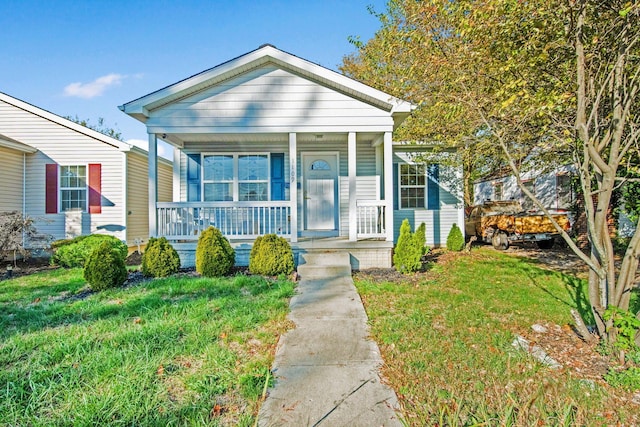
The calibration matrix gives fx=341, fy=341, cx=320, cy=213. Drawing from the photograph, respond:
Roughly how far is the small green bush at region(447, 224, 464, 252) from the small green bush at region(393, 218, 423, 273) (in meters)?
3.54

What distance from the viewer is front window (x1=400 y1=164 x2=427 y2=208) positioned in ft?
34.1

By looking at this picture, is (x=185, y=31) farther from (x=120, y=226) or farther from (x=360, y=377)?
(x=360, y=377)

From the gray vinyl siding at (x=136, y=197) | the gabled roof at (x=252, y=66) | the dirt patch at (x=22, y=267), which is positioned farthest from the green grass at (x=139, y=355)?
the gray vinyl siding at (x=136, y=197)

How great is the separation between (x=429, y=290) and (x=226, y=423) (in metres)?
4.12

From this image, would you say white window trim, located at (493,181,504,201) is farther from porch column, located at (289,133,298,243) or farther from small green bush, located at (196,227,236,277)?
small green bush, located at (196,227,236,277)

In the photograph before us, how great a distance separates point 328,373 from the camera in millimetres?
2848

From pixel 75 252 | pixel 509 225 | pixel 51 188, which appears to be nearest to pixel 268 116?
pixel 75 252

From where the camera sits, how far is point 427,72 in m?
5.14

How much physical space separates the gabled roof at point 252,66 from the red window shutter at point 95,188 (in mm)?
3687

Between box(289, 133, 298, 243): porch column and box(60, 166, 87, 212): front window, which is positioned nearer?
box(289, 133, 298, 243): porch column

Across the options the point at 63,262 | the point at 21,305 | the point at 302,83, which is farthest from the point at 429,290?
the point at 63,262

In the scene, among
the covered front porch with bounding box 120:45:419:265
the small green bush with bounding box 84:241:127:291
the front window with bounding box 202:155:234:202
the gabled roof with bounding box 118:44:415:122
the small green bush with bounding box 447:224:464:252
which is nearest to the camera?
the small green bush with bounding box 84:241:127:291

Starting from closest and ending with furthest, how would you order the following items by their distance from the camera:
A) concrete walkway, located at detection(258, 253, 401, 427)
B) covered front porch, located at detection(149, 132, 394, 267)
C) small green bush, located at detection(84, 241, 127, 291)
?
concrete walkway, located at detection(258, 253, 401, 427)
small green bush, located at detection(84, 241, 127, 291)
covered front porch, located at detection(149, 132, 394, 267)

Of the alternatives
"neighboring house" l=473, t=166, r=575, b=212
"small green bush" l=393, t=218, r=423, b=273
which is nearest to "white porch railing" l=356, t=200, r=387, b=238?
"small green bush" l=393, t=218, r=423, b=273
